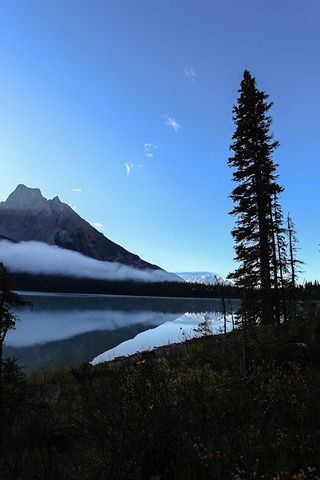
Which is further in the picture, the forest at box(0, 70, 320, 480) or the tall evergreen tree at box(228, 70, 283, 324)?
the tall evergreen tree at box(228, 70, 283, 324)

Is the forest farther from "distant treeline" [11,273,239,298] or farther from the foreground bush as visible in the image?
"distant treeline" [11,273,239,298]

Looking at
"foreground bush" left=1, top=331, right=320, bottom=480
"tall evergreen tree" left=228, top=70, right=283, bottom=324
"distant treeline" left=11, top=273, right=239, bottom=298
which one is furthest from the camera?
"distant treeline" left=11, top=273, right=239, bottom=298

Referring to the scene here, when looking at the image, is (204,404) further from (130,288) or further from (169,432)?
(130,288)

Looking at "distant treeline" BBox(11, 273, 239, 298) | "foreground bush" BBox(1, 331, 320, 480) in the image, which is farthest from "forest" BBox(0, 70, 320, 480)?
"distant treeline" BBox(11, 273, 239, 298)

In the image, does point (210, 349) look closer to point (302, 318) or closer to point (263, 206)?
point (302, 318)

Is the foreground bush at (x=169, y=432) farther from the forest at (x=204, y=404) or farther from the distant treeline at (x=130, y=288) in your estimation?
the distant treeline at (x=130, y=288)

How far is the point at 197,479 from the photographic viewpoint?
338 cm

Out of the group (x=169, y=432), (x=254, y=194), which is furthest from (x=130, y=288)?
(x=169, y=432)

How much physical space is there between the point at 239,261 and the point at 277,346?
28.6ft

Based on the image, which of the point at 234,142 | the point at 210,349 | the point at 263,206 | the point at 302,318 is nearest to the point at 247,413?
the point at 302,318

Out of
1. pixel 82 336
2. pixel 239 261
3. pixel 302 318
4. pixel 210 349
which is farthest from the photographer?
pixel 82 336

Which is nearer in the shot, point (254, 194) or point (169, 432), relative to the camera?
point (169, 432)

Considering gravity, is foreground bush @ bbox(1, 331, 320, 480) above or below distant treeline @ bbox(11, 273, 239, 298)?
below

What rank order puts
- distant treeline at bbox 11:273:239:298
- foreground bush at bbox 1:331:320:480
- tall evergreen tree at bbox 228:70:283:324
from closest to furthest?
Answer: 1. foreground bush at bbox 1:331:320:480
2. tall evergreen tree at bbox 228:70:283:324
3. distant treeline at bbox 11:273:239:298
